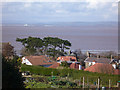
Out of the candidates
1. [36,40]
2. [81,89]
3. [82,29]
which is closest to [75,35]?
[82,29]

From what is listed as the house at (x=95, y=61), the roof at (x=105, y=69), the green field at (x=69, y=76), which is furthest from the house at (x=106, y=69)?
the house at (x=95, y=61)

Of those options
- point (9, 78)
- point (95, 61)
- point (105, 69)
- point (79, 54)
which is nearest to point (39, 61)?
point (95, 61)

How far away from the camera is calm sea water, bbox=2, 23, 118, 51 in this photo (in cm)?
1089

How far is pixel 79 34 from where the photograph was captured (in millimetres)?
12805

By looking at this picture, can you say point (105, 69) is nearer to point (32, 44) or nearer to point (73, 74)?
point (73, 74)

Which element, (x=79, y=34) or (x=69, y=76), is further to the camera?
(x=79, y=34)

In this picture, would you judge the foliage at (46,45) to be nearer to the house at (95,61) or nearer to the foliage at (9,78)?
the house at (95,61)

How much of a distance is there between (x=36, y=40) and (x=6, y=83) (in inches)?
405

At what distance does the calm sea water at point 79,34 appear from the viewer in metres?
10.9

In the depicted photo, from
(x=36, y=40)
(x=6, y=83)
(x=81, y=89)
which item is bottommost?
(x=81, y=89)

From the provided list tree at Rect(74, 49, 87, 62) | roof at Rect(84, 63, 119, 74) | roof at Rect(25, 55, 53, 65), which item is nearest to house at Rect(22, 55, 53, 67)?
roof at Rect(25, 55, 53, 65)

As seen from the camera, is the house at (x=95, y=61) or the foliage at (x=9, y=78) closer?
the foliage at (x=9, y=78)

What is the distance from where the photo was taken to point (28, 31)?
1180 cm

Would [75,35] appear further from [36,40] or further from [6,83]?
[6,83]
